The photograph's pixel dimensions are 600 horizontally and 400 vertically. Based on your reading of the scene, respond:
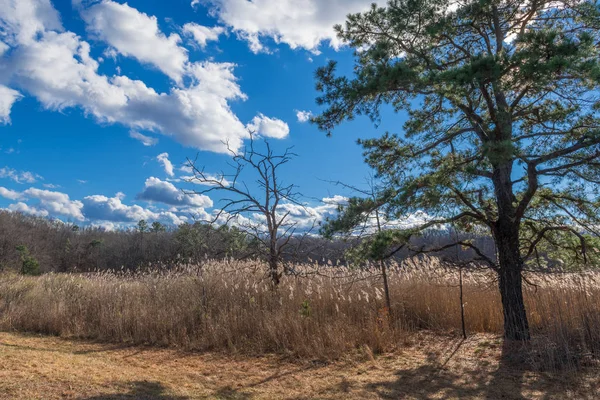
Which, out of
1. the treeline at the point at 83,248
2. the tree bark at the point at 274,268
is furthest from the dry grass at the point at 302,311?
the treeline at the point at 83,248

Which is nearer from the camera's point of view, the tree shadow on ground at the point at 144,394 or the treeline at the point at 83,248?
the tree shadow on ground at the point at 144,394

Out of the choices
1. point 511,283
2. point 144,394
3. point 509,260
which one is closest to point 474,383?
point 511,283

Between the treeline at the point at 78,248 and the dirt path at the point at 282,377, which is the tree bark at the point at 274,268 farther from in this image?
the treeline at the point at 78,248

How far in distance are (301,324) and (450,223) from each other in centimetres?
293

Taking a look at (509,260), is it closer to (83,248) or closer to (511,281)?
(511,281)

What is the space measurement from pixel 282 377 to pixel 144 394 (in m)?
1.68

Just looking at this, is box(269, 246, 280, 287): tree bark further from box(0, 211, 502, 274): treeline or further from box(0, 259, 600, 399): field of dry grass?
box(0, 211, 502, 274): treeline

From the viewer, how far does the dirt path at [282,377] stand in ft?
13.6

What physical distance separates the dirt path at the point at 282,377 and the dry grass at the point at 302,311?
44 centimetres

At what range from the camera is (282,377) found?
196 inches

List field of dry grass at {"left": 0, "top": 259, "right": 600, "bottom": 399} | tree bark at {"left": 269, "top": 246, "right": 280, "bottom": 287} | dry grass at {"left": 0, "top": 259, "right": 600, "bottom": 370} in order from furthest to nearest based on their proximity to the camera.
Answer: tree bark at {"left": 269, "top": 246, "right": 280, "bottom": 287} → dry grass at {"left": 0, "top": 259, "right": 600, "bottom": 370} → field of dry grass at {"left": 0, "top": 259, "right": 600, "bottom": 399}

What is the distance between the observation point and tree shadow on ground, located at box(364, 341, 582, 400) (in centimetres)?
421

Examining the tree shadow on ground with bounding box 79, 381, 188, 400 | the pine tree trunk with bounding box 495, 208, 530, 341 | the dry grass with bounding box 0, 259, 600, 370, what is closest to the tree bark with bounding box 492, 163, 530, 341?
the pine tree trunk with bounding box 495, 208, 530, 341

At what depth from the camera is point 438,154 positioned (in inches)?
289
